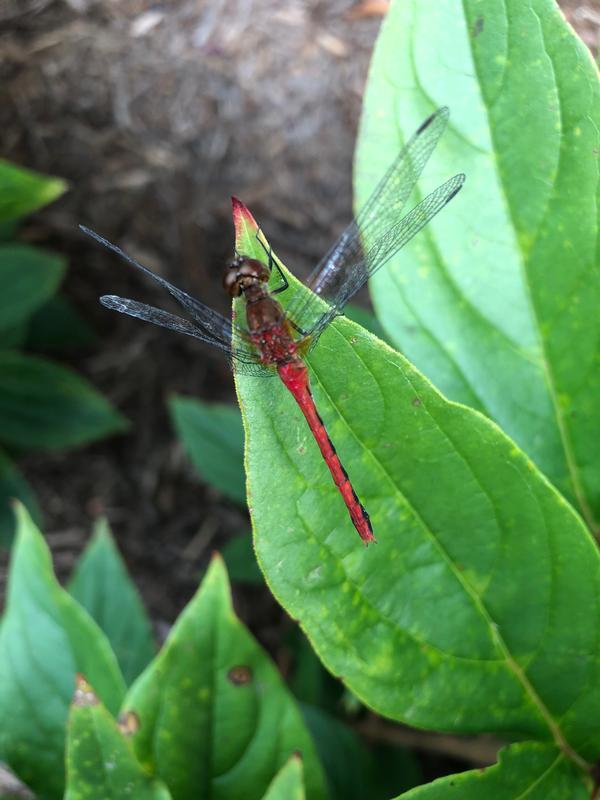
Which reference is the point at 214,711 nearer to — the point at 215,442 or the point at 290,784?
the point at 290,784

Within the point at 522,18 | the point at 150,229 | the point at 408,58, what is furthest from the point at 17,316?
the point at 522,18

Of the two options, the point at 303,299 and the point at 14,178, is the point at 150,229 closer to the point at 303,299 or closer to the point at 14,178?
the point at 14,178

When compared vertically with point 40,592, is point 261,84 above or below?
above

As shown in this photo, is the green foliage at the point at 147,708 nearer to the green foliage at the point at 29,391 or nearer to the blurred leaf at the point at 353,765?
the blurred leaf at the point at 353,765

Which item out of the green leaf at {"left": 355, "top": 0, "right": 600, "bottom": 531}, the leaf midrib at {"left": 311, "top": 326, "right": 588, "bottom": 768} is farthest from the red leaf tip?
the green leaf at {"left": 355, "top": 0, "right": 600, "bottom": 531}

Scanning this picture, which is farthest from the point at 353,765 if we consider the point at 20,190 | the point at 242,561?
the point at 20,190

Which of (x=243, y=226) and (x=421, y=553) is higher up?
(x=243, y=226)
